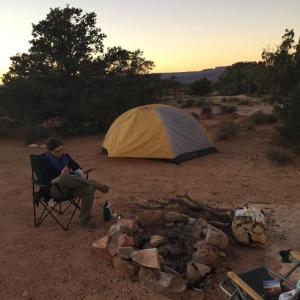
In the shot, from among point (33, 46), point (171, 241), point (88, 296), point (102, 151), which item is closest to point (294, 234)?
point (171, 241)

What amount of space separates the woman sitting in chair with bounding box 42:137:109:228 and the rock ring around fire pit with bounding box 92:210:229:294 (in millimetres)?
707

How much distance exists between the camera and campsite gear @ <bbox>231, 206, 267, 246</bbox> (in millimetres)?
4680

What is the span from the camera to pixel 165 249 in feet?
14.8

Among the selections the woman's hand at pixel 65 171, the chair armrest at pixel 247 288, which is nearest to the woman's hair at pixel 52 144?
the woman's hand at pixel 65 171

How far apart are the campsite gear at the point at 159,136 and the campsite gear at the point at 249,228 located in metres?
4.55

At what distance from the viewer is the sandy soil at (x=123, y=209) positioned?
4059 millimetres

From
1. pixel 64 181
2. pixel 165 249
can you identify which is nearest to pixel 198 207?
pixel 165 249

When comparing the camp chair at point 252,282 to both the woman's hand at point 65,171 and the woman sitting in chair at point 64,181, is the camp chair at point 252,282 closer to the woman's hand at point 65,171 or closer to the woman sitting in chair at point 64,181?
the woman sitting in chair at point 64,181

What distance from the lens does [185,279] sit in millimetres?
3947

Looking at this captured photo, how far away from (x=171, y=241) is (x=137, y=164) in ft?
16.1

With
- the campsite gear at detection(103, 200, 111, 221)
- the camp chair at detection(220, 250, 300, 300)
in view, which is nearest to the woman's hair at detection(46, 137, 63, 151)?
the campsite gear at detection(103, 200, 111, 221)

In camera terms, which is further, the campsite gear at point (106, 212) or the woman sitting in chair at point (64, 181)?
the campsite gear at point (106, 212)

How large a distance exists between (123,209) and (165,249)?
1854mm

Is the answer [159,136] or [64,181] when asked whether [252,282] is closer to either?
[64,181]
